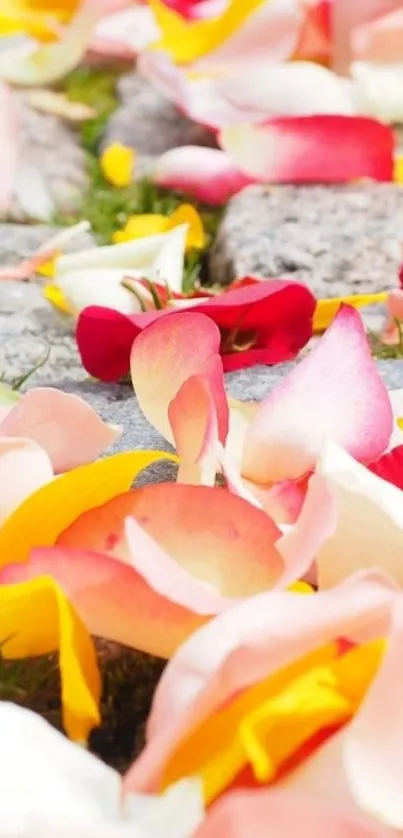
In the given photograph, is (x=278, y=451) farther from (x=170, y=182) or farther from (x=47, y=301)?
(x=170, y=182)

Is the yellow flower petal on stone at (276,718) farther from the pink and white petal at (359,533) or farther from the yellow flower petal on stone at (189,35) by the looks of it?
the yellow flower petal on stone at (189,35)

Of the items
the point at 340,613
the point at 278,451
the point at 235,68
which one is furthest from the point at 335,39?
the point at 340,613

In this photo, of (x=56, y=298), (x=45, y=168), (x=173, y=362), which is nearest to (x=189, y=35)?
(x=45, y=168)

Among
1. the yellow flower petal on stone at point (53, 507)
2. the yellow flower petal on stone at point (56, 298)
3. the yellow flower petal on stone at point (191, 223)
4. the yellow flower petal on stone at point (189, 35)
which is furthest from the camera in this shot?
the yellow flower petal on stone at point (189, 35)

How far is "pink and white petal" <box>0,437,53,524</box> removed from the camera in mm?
367

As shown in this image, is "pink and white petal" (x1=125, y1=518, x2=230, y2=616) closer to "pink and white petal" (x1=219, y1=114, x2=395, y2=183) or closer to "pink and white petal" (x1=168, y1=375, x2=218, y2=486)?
"pink and white petal" (x1=168, y1=375, x2=218, y2=486)

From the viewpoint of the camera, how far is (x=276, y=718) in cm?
26

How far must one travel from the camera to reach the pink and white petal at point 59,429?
41 cm

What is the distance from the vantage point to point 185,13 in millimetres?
1118

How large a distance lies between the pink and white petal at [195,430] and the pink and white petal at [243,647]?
86mm

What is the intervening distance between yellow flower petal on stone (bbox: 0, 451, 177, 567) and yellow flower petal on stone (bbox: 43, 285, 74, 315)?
33 cm

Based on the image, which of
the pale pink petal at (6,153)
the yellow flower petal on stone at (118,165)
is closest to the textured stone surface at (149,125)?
the yellow flower petal on stone at (118,165)

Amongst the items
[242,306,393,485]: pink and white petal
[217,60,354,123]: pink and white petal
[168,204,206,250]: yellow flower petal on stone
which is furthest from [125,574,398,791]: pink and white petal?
[217,60,354,123]: pink and white petal

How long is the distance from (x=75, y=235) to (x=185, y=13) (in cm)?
38
